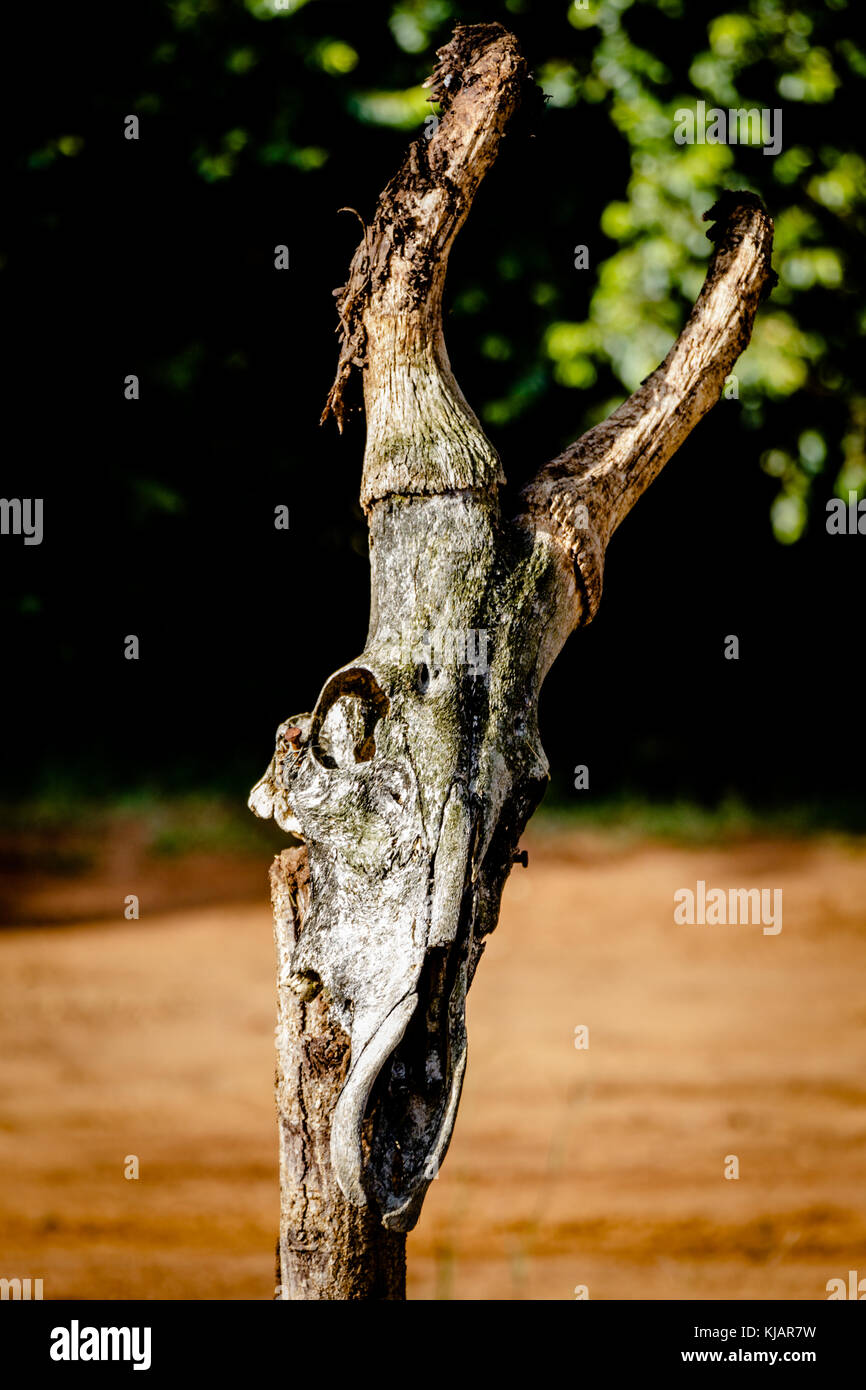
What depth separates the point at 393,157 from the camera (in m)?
5.19

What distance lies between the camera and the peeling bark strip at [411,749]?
1.34 m

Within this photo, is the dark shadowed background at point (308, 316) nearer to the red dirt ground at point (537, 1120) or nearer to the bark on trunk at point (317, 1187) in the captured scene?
the red dirt ground at point (537, 1120)

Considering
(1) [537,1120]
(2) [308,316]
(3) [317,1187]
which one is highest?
(2) [308,316]

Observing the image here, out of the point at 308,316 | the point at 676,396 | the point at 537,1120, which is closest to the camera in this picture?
the point at 676,396

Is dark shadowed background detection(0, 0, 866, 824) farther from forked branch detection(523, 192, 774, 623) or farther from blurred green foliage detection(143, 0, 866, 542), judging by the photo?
forked branch detection(523, 192, 774, 623)

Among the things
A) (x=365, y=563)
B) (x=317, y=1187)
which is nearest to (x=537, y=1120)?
(x=317, y=1187)

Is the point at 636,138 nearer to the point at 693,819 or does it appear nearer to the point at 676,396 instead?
the point at 676,396

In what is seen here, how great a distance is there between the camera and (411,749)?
4.56ft

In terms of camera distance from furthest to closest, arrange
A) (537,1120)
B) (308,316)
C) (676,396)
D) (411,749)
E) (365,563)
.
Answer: (365,563), (308,316), (537,1120), (676,396), (411,749)

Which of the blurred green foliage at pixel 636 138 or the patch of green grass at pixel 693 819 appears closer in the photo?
the blurred green foliage at pixel 636 138

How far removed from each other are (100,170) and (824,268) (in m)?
3.24

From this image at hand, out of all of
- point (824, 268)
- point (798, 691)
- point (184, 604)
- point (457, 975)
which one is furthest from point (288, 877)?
point (798, 691)

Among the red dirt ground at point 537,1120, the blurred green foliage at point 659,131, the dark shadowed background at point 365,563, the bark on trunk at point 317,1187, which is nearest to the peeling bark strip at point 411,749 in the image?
the bark on trunk at point 317,1187

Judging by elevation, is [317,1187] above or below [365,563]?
below
